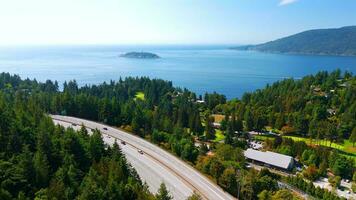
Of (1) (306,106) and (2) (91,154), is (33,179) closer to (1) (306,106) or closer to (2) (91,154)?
(2) (91,154)

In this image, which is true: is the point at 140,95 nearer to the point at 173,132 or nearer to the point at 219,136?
the point at 219,136

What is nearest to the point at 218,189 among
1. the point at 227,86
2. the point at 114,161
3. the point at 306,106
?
the point at 114,161

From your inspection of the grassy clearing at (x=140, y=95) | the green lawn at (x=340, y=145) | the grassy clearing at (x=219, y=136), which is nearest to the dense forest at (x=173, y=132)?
the grassy clearing at (x=219, y=136)

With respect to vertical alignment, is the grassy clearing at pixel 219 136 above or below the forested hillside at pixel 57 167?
below

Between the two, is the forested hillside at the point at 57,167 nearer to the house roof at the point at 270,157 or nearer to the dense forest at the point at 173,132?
the dense forest at the point at 173,132

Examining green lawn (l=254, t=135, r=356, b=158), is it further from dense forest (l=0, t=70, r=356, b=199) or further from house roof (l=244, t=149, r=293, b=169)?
house roof (l=244, t=149, r=293, b=169)

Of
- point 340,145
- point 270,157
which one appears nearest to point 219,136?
point 270,157
